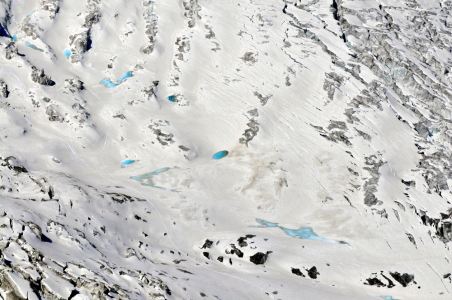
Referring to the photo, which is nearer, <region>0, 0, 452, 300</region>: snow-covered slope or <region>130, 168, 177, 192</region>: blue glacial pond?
<region>0, 0, 452, 300</region>: snow-covered slope

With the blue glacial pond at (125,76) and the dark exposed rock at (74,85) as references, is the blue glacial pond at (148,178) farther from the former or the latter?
the blue glacial pond at (125,76)

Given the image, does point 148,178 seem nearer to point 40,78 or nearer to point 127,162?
point 127,162

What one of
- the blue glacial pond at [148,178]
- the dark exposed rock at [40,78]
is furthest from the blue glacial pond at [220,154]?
the dark exposed rock at [40,78]

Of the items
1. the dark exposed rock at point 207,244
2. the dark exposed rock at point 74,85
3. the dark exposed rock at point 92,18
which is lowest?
the dark exposed rock at point 207,244

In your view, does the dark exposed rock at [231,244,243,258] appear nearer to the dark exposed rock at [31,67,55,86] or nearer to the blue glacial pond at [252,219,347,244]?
the blue glacial pond at [252,219,347,244]

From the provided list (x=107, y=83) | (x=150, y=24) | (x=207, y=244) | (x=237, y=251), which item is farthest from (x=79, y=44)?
(x=237, y=251)

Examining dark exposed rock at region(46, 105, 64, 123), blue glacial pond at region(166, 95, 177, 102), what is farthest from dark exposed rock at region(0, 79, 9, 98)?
blue glacial pond at region(166, 95, 177, 102)

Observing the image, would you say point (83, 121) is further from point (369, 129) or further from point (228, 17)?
point (369, 129)

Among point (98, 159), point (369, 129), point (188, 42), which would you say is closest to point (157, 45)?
point (188, 42)

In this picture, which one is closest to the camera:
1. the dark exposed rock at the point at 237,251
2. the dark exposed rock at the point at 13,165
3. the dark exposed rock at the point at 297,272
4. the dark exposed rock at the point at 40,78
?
the dark exposed rock at the point at 297,272
